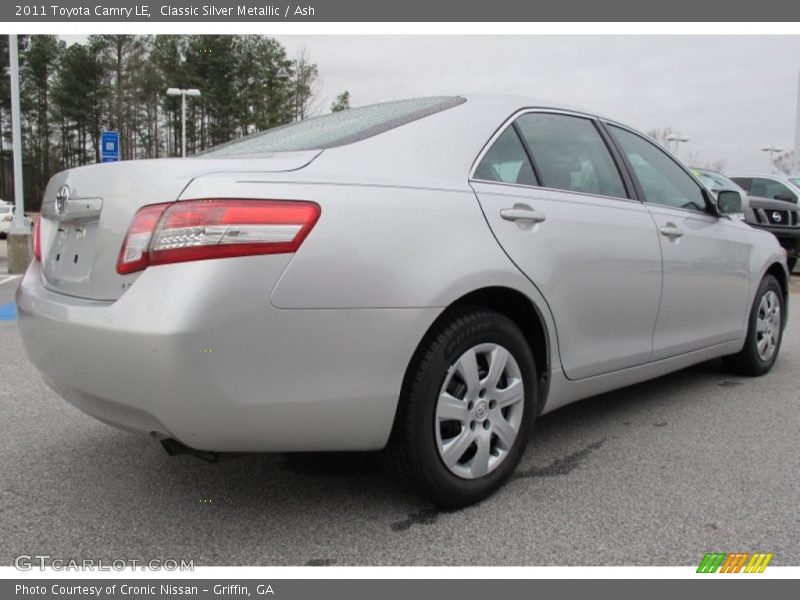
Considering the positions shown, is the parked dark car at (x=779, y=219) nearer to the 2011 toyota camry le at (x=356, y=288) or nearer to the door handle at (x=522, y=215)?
the 2011 toyota camry le at (x=356, y=288)

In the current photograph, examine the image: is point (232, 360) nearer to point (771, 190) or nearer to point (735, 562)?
point (735, 562)

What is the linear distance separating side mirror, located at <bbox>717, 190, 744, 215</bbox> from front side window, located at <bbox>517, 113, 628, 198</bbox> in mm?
1008

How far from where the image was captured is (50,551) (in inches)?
83.6

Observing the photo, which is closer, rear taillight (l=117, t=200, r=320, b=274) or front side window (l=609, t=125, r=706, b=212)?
rear taillight (l=117, t=200, r=320, b=274)

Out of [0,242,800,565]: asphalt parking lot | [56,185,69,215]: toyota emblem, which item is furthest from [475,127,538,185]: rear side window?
[56,185,69,215]: toyota emblem

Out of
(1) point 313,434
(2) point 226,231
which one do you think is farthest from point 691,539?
(2) point 226,231

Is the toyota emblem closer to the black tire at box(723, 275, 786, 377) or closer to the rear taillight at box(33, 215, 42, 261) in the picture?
the rear taillight at box(33, 215, 42, 261)

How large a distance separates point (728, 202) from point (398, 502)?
8.80ft

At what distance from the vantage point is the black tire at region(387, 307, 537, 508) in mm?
2191

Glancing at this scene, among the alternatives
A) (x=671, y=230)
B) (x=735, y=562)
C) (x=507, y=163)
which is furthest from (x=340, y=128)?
(x=735, y=562)

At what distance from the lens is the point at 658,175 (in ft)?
11.9

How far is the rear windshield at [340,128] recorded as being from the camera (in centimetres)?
243

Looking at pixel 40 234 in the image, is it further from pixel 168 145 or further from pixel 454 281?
pixel 168 145

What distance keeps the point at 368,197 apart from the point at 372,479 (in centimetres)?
118
